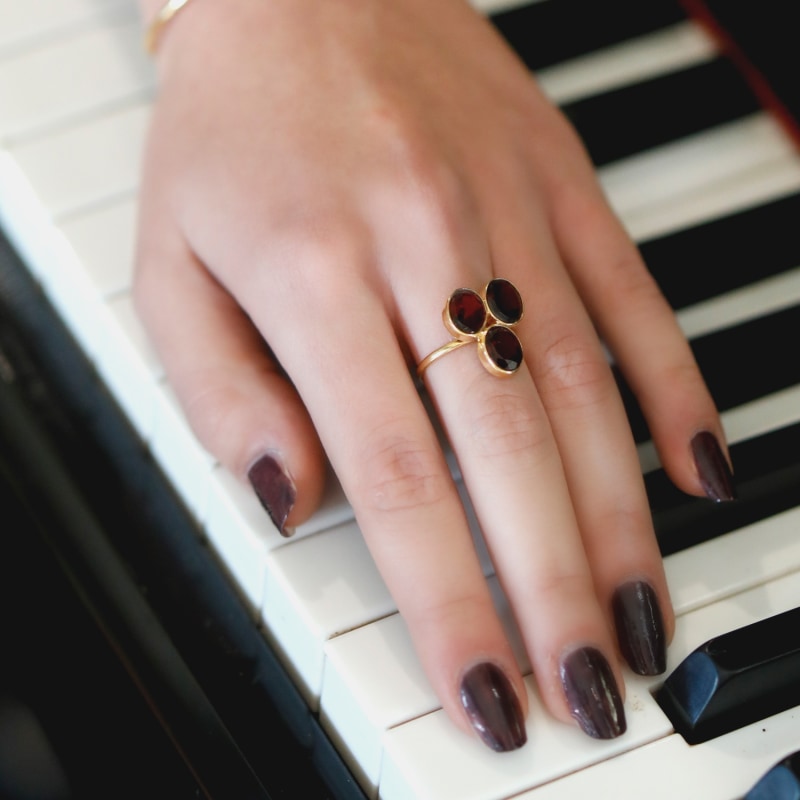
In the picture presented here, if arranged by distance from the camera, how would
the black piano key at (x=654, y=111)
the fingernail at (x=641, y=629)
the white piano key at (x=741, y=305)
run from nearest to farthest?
the fingernail at (x=641, y=629) < the white piano key at (x=741, y=305) < the black piano key at (x=654, y=111)

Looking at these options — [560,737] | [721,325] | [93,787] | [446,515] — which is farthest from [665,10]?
[93,787]

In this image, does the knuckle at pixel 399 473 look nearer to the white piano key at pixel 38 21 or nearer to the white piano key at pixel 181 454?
the white piano key at pixel 181 454

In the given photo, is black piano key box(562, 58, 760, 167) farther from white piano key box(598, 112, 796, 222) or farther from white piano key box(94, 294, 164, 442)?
white piano key box(94, 294, 164, 442)

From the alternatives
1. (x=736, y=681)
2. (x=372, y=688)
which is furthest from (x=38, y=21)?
(x=736, y=681)

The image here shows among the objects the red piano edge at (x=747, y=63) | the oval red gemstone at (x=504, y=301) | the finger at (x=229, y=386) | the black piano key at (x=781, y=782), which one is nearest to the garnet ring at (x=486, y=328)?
the oval red gemstone at (x=504, y=301)

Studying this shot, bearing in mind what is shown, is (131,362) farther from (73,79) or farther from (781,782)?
(781,782)

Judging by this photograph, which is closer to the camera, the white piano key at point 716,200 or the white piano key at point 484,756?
the white piano key at point 484,756
